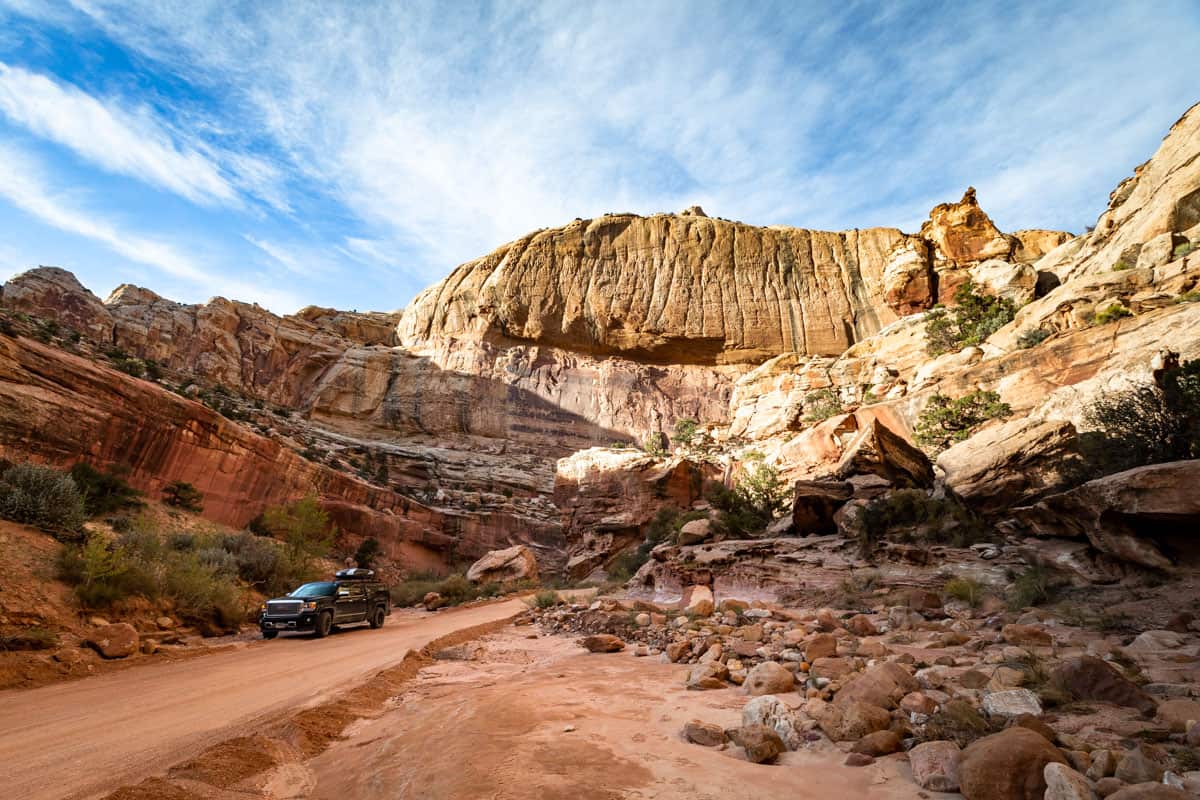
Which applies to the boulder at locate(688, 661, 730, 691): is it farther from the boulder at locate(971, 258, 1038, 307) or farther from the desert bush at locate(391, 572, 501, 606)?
the boulder at locate(971, 258, 1038, 307)

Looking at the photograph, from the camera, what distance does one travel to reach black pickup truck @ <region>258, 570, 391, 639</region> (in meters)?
12.3

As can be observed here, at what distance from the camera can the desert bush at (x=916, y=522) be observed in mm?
11789

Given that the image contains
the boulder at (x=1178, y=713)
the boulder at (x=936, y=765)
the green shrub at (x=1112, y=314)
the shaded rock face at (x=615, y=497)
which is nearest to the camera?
the boulder at (x=936, y=765)

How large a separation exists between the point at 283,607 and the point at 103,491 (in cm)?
1182

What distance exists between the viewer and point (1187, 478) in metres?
6.63

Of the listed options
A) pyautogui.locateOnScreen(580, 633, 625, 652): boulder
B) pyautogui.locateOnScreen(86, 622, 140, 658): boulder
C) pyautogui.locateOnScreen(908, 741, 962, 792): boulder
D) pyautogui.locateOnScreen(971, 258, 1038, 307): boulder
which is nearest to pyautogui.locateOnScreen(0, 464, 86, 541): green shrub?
pyautogui.locateOnScreen(86, 622, 140, 658): boulder

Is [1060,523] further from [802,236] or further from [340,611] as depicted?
[802,236]

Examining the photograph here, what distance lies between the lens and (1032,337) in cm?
2295

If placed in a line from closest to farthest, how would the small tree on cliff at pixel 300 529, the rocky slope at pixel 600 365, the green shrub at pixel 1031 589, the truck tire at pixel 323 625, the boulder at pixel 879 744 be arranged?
1. the boulder at pixel 879 744
2. the green shrub at pixel 1031 589
3. the truck tire at pixel 323 625
4. the rocky slope at pixel 600 365
5. the small tree on cliff at pixel 300 529

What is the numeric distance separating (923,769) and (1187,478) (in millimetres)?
6697

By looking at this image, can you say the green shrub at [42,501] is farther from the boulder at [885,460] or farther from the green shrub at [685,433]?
the green shrub at [685,433]

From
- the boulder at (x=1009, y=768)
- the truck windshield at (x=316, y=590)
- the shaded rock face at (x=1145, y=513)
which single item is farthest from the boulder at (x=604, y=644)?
the truck windshield at (x=316, y=590)

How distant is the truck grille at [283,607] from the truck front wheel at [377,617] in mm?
3015

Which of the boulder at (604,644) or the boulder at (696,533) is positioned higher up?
the boulder at (696,533)
